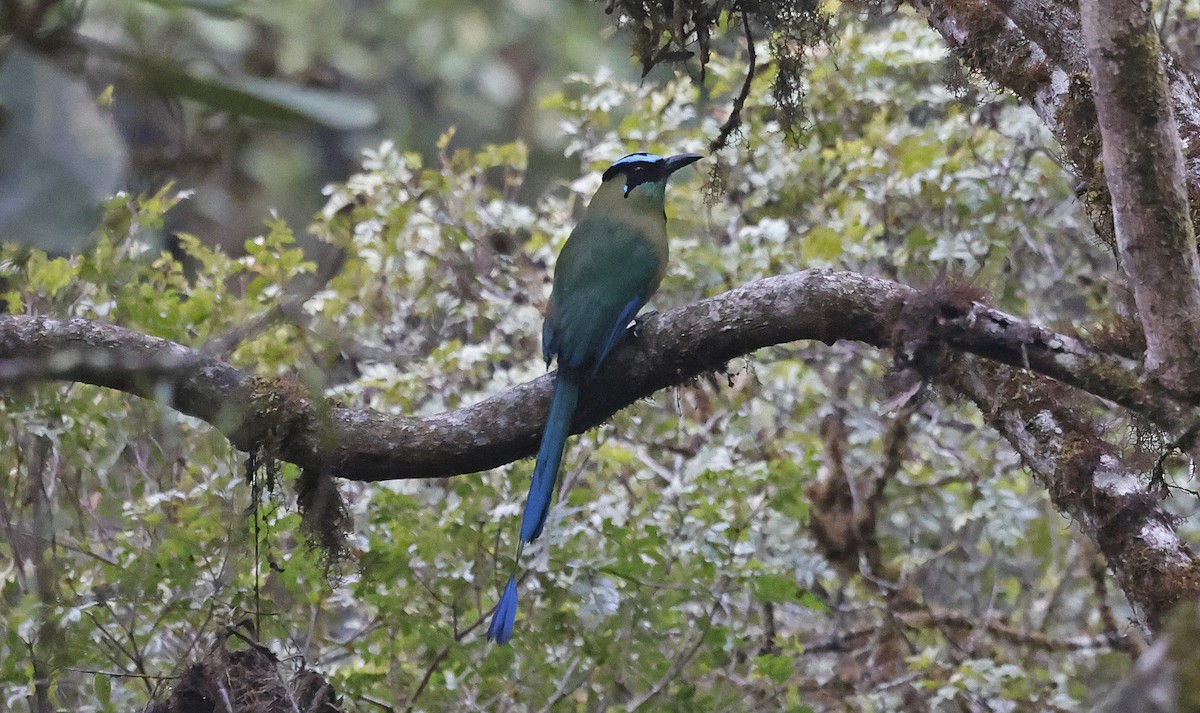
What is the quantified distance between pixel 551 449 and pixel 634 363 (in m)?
0.25

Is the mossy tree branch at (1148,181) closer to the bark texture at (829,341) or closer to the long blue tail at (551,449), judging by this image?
the bark texture at (829,341)

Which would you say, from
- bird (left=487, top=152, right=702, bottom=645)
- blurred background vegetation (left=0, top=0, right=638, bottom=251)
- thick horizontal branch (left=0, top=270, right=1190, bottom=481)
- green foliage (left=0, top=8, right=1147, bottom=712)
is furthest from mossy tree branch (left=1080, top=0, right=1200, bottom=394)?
blurred background vegetation (left=0, top=0, right=638, bottom=251)

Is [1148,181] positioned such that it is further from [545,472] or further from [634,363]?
[545,472]

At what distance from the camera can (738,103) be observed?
273cm

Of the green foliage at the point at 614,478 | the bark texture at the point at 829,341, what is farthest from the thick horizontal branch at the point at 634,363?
the green foliage at the point at 614,478

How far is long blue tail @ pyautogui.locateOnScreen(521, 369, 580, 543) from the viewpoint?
7.52 ft

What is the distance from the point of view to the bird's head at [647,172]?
122 inches

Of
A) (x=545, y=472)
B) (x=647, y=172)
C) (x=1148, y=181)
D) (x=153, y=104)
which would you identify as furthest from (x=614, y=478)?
(x=153, y=104)

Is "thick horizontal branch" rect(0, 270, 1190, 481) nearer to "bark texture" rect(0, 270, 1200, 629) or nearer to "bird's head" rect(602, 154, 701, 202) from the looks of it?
"bark texture" rect(0, 270, 1200, 629)

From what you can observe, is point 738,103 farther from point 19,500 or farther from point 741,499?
point 19,500

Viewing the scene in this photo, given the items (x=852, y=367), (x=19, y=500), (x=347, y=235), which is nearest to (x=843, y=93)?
(x=852, y=367)

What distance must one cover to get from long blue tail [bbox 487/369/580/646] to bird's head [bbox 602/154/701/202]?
882 mm

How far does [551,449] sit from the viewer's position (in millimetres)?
2287

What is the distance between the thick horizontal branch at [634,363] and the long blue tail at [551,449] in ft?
0.10
